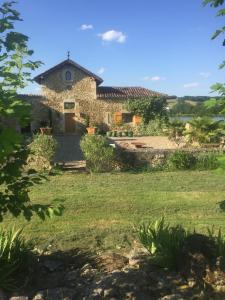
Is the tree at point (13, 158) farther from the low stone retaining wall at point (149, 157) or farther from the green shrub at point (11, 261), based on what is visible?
the low stone retaining wall at point (149, 157)

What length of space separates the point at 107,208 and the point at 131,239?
2457mm

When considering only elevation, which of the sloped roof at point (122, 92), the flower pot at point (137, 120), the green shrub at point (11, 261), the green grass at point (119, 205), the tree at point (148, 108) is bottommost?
the green grass at point (119, 205)

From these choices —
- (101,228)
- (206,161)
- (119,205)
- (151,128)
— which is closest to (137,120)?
(151,128)

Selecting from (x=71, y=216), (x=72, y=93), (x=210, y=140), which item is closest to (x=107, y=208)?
(x=71, y=216)

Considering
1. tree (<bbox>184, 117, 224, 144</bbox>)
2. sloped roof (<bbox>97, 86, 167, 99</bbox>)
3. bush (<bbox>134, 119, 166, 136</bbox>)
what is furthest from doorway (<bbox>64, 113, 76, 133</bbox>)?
tree (<bbox>184, 117, 224, 144</bbox>)

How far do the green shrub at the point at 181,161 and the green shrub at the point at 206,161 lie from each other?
18cm

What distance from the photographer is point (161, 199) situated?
32.2 ft

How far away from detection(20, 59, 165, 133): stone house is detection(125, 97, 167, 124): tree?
0.82 metres

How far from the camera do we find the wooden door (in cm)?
3400

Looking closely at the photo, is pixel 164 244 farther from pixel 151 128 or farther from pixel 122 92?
pixel 122 92

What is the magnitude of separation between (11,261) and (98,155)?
929 cm

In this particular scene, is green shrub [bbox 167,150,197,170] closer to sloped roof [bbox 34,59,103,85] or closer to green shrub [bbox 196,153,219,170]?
green shrub [bbox 196,153,219,170]

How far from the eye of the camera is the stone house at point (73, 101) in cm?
3375

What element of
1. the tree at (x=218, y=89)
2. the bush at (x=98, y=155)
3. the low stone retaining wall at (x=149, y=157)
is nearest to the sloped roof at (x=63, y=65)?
the bush at (x=98, y=155)
